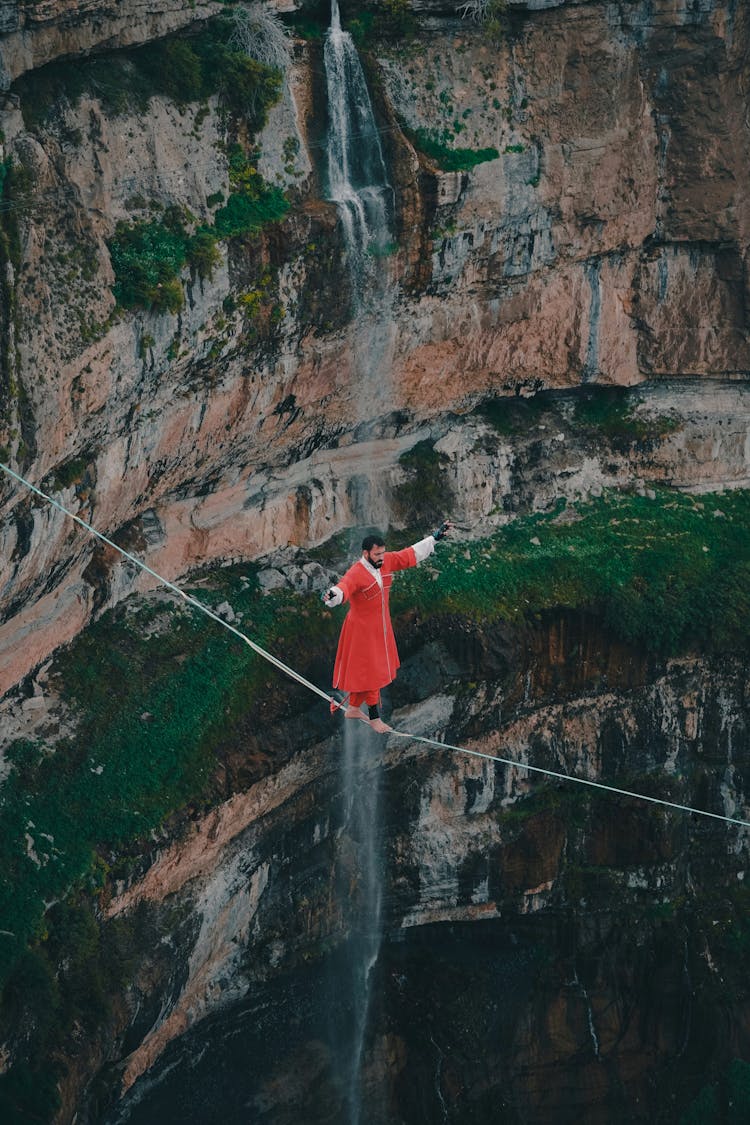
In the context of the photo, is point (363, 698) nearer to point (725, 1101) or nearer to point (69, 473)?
point (69, 473)

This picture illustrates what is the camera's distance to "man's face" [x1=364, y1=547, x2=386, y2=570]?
12398mm

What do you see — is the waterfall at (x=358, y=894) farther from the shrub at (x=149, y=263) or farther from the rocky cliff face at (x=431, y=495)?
the shrub at (x=149, y=263)

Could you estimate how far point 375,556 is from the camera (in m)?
12.4

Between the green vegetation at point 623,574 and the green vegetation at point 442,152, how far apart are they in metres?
5.33

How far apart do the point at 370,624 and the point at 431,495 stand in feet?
25.2

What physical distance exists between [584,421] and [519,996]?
8790mm

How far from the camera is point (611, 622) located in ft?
64.7

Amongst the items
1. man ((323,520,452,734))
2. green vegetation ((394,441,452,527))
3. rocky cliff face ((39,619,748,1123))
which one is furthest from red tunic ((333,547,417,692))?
green vegetation ((394,441,452,527))

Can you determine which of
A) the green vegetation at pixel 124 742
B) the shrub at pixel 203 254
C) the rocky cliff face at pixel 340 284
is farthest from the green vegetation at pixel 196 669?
the shrub at pixel 203 254

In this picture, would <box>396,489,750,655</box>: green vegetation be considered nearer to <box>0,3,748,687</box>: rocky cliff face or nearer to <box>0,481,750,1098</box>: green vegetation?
<box>0,481,750,1098</box>: green vegetation

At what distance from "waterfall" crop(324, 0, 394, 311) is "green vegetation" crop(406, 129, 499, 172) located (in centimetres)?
63

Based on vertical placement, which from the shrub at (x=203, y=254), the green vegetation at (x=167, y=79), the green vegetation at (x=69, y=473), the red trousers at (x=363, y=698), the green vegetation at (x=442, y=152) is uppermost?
the green vegetation at (x=167, y=79)

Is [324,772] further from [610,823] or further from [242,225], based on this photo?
[242,225]

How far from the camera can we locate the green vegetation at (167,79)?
48.7ft
